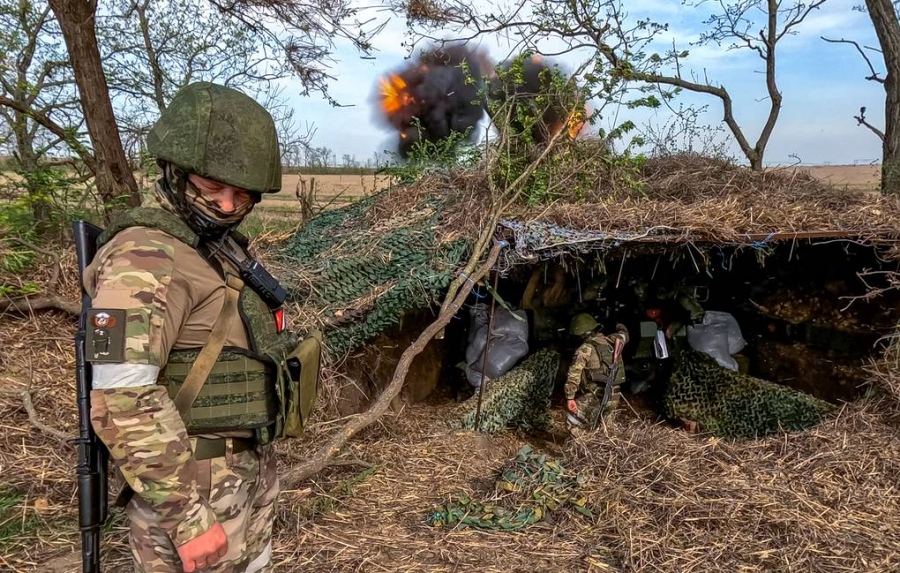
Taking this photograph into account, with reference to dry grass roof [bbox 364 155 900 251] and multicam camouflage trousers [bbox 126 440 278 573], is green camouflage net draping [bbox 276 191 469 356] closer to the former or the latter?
dry grass roof [bbox 364 155 900 251]

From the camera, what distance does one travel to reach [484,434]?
542 centimetres

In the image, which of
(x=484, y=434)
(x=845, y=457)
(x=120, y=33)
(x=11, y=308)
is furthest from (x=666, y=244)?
(x=120, y=33)

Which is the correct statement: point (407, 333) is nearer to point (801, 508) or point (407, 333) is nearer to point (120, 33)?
point (801, 508)

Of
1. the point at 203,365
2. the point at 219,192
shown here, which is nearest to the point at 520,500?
the point at 203,365

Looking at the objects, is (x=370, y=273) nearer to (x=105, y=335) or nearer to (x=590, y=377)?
(x=590, y=377)

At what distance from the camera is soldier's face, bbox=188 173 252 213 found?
1810 millimetres

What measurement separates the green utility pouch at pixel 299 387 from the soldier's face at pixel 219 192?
56 cm

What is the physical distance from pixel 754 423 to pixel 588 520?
8.96 ft

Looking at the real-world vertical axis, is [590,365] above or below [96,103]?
below

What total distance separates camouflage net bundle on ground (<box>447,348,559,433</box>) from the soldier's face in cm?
387

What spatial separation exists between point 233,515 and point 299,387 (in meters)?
0.47

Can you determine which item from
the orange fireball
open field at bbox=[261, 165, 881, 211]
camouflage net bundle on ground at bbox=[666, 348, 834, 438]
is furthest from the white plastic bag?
the orange fireball

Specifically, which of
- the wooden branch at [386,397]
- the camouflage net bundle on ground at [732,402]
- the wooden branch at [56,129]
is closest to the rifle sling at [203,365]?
the wooden branch at [386,397]

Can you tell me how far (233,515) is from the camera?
6.44 feet
